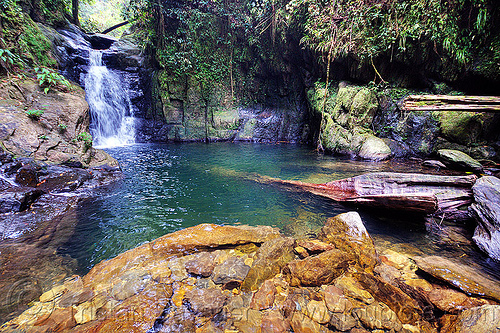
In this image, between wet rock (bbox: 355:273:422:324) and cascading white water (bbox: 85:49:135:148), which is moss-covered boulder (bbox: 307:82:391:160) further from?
cascading white water (bbox: 85:49:135:148)

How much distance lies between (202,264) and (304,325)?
1.23 m

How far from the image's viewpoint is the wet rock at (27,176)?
398cm

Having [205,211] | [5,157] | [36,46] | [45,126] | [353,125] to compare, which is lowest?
[205,211]

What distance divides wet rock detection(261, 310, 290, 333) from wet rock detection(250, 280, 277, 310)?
8 cm

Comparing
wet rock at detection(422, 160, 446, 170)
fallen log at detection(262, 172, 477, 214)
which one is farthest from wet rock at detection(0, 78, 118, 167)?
wet rock at detection(422, 160, 446, 170)

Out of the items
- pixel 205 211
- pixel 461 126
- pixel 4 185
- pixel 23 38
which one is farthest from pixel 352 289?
pixel 23 38

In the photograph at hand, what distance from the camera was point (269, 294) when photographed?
6.08 feet

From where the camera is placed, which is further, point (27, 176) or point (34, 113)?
point (34, 113)

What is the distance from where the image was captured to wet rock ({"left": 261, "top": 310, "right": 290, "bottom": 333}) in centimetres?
155

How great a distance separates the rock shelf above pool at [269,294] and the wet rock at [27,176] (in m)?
3.45

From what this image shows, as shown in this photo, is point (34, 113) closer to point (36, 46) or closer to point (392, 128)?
point (36, 46)

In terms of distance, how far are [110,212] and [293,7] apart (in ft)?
41.8

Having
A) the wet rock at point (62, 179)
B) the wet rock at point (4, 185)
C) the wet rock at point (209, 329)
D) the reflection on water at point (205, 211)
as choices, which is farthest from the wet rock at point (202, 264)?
the wet rock at point (4, 185)

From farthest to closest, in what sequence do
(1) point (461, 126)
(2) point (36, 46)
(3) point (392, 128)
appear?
(3) point (392, 128)
(2) point (36, 46)
(1) point (461, 126)
